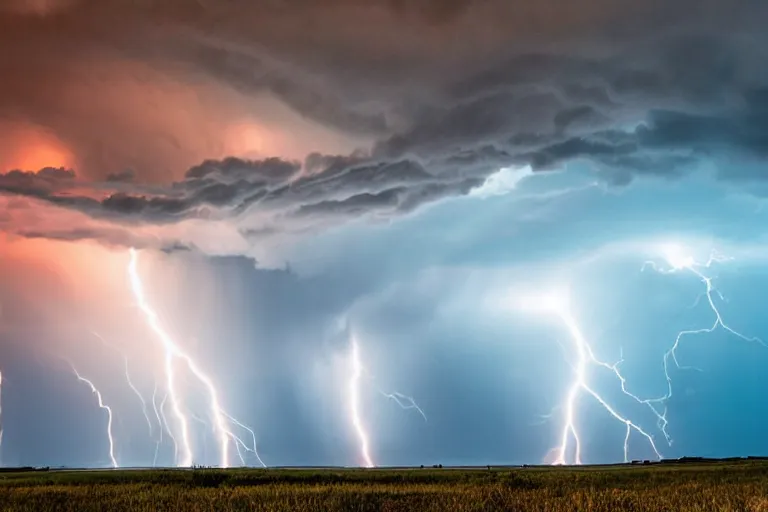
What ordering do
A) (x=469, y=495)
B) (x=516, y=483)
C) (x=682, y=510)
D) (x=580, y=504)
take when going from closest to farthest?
(x=682, y=510) < (x=580, y=504) < (x=469, y=495) < (x=516, y=483)

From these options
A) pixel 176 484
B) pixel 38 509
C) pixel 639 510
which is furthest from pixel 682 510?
pixel 176 484

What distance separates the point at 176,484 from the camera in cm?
2655

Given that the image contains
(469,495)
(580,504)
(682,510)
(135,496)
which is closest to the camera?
(682,510)

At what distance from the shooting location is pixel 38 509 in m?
17.5

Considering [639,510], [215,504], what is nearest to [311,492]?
[215,504]

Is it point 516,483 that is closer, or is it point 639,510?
point 639,510

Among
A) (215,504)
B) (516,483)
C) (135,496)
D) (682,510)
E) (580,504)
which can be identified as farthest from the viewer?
(516,483)

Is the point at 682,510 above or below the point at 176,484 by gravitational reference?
below

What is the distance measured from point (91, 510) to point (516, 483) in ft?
50.4

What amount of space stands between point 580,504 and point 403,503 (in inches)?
174

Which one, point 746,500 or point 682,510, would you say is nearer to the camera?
point 682,510

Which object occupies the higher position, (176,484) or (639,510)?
(176,484)

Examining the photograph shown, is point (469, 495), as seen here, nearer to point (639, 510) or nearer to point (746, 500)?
point (639, 510)

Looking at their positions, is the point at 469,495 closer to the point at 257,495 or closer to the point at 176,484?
the point at 257,495
